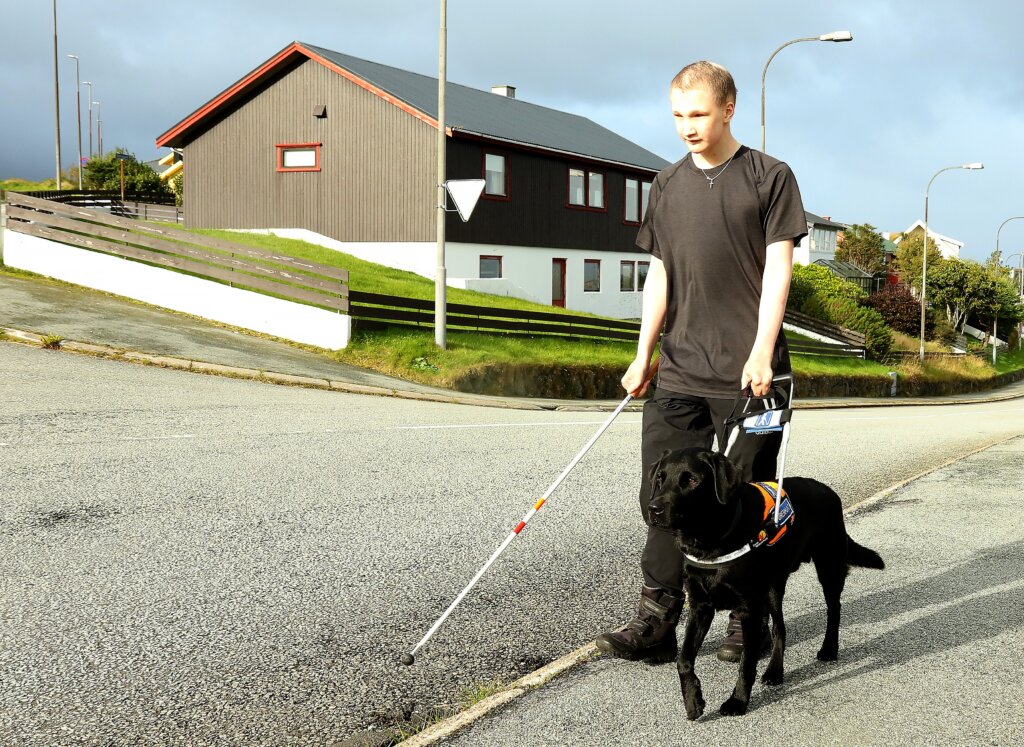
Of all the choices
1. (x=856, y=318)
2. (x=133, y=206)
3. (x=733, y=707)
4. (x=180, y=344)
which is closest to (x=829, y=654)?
(x=733, y=707)

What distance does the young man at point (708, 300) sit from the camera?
3568 millimetres

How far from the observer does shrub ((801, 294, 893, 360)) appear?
40.5 meters

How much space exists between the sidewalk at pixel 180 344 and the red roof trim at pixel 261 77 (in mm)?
11830

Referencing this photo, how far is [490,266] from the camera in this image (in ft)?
98.9

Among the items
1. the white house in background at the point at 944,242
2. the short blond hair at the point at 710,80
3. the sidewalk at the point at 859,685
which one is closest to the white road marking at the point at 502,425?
the sidewalk at the point at 859,685

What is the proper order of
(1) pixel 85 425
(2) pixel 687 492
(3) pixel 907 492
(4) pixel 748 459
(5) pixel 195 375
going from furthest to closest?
(5) pixel 195 375 < (1) pixel 85 425 < (3) pixel 907 492 < (4) pixel 748 459 < (2) pixel 687 492

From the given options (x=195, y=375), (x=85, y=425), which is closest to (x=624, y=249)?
(x=195, y=375)

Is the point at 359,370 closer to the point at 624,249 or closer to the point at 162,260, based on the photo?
the point at 162,260

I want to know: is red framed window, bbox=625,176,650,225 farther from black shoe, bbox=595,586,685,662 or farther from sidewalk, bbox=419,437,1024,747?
black shoe, bbox=595,586,685,662

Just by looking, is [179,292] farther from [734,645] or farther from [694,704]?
[694,704]

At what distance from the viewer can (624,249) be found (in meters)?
36.0

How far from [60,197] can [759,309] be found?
38175 millimetres

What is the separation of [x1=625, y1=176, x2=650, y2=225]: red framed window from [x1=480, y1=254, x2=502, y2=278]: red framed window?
7.89 m

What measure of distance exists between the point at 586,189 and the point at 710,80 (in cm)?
3130
